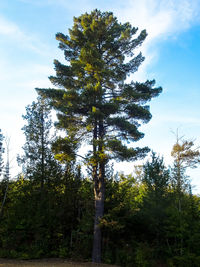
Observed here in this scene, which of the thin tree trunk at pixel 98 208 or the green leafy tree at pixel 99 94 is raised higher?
the green leafy tree at pixel 99 94

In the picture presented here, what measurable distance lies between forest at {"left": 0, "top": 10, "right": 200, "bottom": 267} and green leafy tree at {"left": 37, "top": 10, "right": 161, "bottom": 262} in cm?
6

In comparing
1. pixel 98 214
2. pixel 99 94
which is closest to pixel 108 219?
pixel 98 214

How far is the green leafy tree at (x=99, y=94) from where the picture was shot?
12.2 metres

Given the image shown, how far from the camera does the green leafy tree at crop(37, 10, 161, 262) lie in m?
12.2

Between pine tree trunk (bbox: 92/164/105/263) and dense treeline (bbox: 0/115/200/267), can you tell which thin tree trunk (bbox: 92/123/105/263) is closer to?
A: pine tree trunk (bbox: 92/164/105/263)

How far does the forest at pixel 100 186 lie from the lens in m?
12.1

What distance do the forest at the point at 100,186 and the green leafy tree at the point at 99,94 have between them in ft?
0.21

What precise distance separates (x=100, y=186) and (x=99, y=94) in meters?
5.62

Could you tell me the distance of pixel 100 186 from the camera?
12.6m

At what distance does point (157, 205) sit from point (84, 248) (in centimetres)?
547

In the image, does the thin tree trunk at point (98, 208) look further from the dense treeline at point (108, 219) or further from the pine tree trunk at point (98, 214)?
the dense treeline at point (108, 219)

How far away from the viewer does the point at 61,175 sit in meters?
16.3

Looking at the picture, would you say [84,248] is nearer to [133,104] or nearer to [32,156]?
[32,156]

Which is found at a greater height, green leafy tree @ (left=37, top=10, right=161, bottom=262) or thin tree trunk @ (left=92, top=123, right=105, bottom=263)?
green leafy tree @ (left=37, top=10, right=161, bottom=262)
